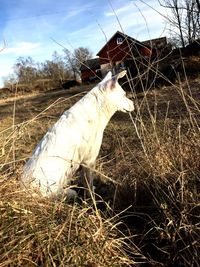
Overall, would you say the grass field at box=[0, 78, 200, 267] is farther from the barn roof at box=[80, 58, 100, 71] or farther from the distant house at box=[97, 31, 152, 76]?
the barn roof at box=[80, 58, 100, 71]

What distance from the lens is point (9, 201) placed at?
3045 mm

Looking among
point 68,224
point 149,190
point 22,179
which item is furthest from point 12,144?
point 149,190

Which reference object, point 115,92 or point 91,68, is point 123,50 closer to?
point 91,68

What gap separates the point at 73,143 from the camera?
500 centimetres

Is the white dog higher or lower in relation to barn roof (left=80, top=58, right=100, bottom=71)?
lower

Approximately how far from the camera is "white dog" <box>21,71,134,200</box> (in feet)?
13.5

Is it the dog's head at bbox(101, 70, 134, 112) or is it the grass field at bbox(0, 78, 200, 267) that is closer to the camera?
the grass field at bbox(0, 78, 200, 267)

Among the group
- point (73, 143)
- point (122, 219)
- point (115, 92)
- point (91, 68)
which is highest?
point (91, 68)

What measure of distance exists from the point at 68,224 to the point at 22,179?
74 cm

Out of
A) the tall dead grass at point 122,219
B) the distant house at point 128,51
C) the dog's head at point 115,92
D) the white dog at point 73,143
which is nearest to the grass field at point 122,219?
the tall dead grass at point 122,219

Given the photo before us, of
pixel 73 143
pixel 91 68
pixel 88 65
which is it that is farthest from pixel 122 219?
pixel 91 68

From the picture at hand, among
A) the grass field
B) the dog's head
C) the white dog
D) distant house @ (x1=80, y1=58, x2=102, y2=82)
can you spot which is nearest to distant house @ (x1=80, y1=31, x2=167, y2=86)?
distant house @ (x1=80, y1=58, x2=102, y2=82)

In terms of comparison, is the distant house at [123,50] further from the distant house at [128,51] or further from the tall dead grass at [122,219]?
the tall dead grass at [122,219]

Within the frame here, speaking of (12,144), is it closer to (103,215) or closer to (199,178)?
(103,215)
